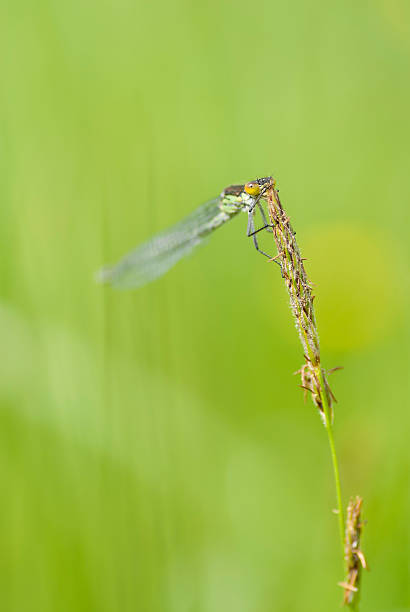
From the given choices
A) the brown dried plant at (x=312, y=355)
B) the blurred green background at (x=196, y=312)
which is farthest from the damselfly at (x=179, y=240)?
the brown dried plant at (x=312, y=355)

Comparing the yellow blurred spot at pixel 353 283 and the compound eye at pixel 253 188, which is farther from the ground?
the yellow blurred spot at pixel 353 283

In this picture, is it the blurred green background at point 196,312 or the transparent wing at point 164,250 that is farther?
the transparent wing at point 164,250

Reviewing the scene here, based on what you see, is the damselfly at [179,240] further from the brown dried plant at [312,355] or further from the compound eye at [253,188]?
the brown dried plant at [312,355]

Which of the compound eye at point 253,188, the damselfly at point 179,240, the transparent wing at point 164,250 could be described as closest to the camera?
the compound eye at point 253,188

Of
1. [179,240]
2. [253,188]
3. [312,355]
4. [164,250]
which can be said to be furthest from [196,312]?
[312,355]

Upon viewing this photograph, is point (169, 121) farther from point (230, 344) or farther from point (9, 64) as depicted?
point (230, 344)

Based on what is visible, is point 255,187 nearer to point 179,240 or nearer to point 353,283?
point 179,240

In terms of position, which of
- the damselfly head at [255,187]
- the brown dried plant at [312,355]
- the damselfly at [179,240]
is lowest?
the brown dried plant at [312,355]
